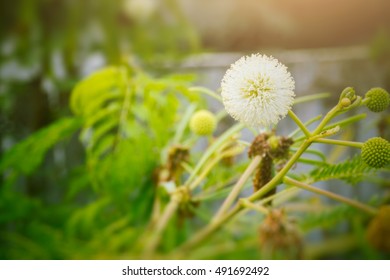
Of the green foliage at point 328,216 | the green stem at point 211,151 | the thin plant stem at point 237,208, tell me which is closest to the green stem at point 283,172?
the thin plant stem at point 237,208

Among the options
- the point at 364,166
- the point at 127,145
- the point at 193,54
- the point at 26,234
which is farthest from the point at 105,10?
the point at 364,166

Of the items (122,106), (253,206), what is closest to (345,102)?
(253,206)

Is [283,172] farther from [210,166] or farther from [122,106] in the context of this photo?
[122,106]

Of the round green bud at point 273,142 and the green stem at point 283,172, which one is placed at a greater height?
the round green bud at point 273,142

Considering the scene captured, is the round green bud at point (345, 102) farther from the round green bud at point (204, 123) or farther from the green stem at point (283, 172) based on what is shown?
the round green bud at point (204, 123)

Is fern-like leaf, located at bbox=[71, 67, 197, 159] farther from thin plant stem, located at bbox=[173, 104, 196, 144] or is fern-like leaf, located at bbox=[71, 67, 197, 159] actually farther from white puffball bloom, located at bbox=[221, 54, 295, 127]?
white puffball bloom, located at bbox=[221, 54, 295, 127]

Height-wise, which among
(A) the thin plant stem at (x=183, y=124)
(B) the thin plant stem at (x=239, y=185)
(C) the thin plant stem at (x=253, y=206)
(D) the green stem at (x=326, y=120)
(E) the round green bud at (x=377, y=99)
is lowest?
(C) the thin plant stem at (x=253, y=206)
